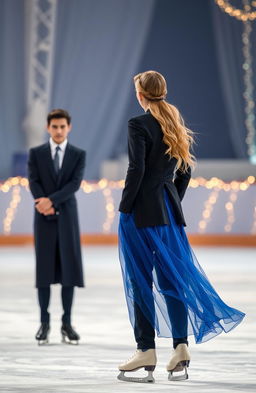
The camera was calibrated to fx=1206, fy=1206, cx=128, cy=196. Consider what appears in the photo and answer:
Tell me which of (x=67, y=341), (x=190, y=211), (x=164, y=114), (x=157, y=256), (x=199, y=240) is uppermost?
(x=164, y=114)

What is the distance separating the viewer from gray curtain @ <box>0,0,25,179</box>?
698 inches

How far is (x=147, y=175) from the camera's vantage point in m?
4.74

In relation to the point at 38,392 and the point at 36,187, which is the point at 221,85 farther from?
the point at 38,392

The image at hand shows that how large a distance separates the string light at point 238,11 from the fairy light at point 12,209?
4358 millimetres

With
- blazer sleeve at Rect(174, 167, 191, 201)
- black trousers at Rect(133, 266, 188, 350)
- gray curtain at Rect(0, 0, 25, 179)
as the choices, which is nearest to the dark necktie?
blazer sleeve at Rect(174, 167, 191, 201)

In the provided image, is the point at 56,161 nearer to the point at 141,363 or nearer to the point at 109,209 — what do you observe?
the point at 141,363

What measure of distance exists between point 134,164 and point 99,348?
1345 mm

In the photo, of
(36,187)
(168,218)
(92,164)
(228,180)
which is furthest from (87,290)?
(92,164)

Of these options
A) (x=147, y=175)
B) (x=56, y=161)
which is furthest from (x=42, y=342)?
(x=147, y=175)

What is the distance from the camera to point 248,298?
799 cm

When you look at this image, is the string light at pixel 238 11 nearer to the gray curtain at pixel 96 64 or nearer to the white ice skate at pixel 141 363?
the gray curtain at pixel 96 64

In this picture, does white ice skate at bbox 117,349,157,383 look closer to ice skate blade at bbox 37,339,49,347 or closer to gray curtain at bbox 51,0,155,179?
ice skate blade at bbox 37,339,49,347

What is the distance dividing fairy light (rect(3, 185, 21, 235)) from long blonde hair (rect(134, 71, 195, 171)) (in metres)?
9.51

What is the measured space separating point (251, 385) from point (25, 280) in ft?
17.2
